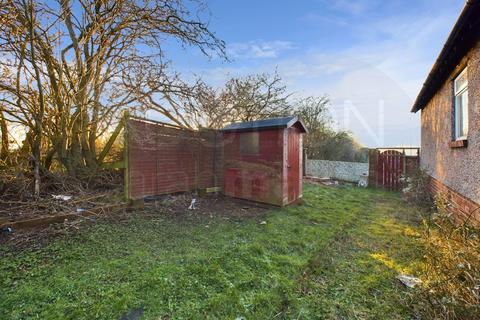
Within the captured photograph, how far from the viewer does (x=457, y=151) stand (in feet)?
12.9

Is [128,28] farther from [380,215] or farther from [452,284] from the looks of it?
[380,215]

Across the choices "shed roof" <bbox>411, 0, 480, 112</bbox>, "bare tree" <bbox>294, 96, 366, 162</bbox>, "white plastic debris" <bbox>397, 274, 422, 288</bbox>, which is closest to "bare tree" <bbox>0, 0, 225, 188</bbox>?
"shed roof" <bbox>411, 0, 480, 112</bbox>

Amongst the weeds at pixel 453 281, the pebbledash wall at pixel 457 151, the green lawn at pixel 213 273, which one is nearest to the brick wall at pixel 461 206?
the pebbledash wall at pixel 457 151

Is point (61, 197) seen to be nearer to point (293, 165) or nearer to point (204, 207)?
point (204, 207)

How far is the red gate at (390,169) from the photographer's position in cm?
913

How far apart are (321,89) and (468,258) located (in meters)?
13.2

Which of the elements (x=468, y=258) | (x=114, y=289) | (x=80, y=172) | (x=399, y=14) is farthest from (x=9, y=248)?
(x=399, y=14)

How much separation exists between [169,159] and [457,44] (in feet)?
20.3

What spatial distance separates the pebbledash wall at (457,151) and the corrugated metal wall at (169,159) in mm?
5409

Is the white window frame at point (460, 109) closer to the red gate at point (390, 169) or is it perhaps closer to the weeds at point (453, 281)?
the weeds at point (453, 281)

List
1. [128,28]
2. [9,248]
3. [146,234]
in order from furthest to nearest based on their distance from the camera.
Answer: [128,28] < [146,234] < [9,248]

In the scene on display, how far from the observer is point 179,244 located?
3330 mm

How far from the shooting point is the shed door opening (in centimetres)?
598

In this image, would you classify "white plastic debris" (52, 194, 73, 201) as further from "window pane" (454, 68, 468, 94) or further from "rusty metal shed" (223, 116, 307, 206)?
"window pane" (454, 68, 468, 94)
